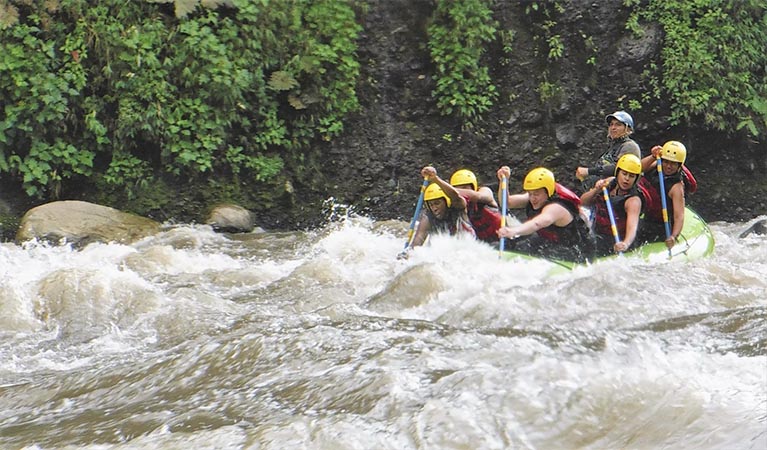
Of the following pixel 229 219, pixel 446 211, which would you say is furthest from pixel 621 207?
pixel 229 219

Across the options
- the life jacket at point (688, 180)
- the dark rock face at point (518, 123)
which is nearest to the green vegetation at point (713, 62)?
the dark rock face at point (518, 123)

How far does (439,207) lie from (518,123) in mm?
4745

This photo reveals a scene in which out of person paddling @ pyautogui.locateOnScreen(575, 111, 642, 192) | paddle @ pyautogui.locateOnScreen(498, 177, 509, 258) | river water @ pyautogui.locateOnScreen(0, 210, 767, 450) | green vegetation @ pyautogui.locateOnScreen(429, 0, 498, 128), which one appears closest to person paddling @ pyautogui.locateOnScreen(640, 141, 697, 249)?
person paddling @ pyautogui.locateOnScreen(575, 111, 642, 192)

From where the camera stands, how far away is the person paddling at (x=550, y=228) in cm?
767

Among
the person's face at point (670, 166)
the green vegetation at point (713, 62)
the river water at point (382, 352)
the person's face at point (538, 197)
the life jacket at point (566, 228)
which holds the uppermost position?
the green vegetation at point (713, 62)

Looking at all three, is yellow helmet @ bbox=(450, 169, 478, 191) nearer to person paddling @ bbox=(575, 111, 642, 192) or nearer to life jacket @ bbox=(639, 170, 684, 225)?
person paddling @ bbox=(575, 111, 642, 192)

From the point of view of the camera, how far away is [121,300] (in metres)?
6.81

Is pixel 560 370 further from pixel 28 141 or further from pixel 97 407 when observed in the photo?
pixel 28 141

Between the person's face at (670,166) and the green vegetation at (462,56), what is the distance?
13.9 ft

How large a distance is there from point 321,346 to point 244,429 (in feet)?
4.07

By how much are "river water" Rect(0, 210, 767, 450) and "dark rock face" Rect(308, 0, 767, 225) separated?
3875mm

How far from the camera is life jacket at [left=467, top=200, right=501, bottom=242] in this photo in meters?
8.12

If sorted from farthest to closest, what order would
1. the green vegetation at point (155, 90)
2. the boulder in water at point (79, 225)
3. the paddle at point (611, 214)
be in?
the green vegetation at point (155, 90) → the boulder in water at point (79, 225) → the paddle at point (611, 214)

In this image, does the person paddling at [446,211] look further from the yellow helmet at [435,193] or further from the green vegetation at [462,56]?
the green vegetation at [462,56]
